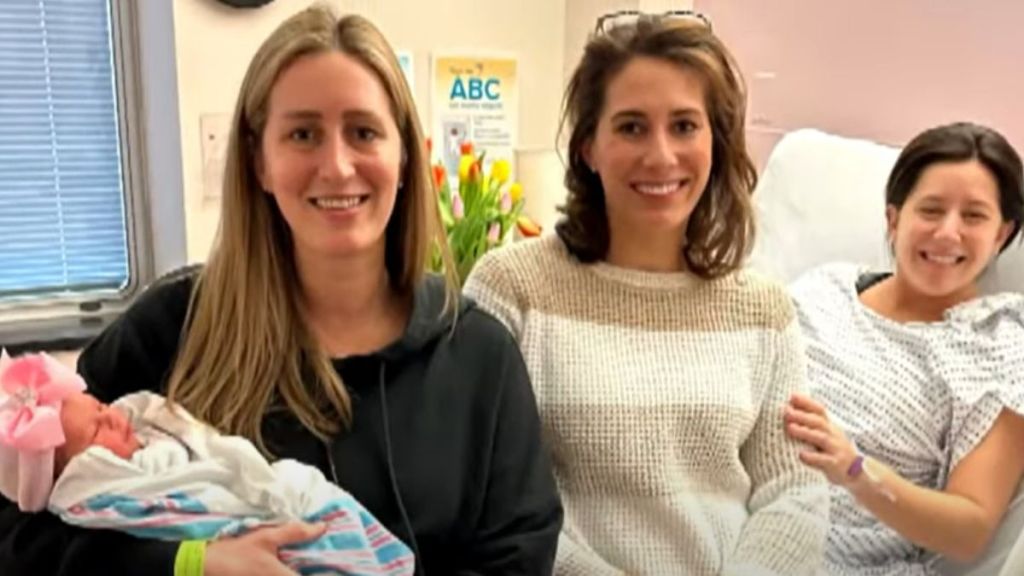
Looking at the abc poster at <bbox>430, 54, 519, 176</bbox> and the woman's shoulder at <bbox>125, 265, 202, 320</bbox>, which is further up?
the abc poster at <bbox>430, 54, 519, 176</bbox>

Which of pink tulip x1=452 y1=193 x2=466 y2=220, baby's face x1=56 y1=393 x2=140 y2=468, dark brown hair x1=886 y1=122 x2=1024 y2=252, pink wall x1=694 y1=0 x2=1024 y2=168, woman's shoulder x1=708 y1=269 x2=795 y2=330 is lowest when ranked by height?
baby's face x1=56 y1=393 x2=140 y2=468

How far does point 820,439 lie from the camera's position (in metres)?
1.38

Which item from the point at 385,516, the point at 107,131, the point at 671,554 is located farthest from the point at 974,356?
the point at 107,131

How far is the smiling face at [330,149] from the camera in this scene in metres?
1.22

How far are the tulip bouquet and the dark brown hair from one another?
84 cm

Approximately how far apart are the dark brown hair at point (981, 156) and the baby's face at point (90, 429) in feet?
3.92

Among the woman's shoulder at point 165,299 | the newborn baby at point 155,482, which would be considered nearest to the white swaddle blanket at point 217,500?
the newborn baby at point 155,482

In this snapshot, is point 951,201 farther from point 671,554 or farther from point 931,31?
point 671,554

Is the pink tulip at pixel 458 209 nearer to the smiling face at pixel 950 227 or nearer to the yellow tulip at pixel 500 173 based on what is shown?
the yellow tulip at pixel 500 173

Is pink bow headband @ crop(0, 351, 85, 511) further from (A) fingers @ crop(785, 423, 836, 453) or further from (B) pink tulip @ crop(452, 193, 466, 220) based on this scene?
(B) pink tulip @ crop(452, 193, 466, 220)

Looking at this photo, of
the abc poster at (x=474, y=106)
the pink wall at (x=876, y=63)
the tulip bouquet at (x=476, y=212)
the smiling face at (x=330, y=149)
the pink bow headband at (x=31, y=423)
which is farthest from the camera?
the abc poster at (x=474, y=106)

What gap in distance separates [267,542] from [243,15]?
4.45 feet

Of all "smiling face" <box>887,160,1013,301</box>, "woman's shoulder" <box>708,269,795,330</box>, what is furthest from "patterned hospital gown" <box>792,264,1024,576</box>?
"woman's shoulder" <box>708,269,795,330</box>

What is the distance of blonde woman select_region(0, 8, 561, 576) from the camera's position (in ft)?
4.03
